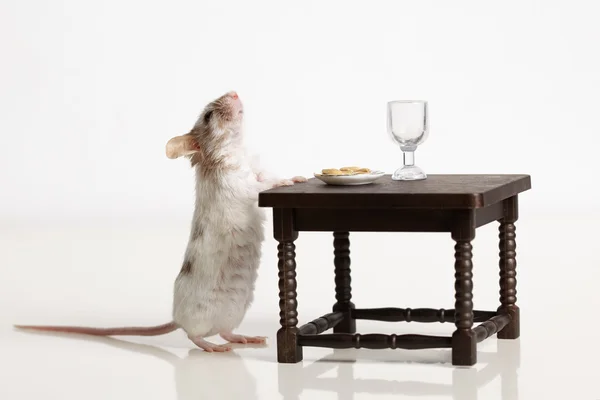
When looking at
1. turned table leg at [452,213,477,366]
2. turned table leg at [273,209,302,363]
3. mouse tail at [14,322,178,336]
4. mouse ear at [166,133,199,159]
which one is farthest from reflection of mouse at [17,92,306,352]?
turned table leg at [452,213,477,366]

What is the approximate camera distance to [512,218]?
646 cm

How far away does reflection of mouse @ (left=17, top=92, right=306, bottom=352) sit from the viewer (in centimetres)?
629

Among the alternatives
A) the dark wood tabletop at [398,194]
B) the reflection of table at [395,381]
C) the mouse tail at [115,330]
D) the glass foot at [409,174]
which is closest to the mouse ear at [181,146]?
the dark wood tabletop at [398,194]

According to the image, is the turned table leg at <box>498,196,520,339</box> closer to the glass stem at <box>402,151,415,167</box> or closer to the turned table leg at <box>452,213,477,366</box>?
the glass stem at <box>402,151,415,167</box>

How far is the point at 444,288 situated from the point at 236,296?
2006 millimetres

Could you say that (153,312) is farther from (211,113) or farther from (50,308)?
(211,113)

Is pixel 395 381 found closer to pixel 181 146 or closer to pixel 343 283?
pixel 343 283

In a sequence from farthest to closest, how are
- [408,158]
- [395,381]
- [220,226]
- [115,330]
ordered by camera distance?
[115,330] → [408,158] → [220,226] → [395,381]

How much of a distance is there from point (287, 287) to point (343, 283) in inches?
33.8

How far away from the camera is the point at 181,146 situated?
6.38 m

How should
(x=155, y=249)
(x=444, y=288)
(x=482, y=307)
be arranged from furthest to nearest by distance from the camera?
(x=155, y=249)
(x=444, y=288)
(x=482, y=307)

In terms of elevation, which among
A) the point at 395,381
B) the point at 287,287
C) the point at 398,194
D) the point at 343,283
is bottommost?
the point at 395,381

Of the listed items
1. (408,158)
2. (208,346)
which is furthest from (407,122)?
(208,346)

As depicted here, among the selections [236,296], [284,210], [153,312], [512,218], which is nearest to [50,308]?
[153,312]
